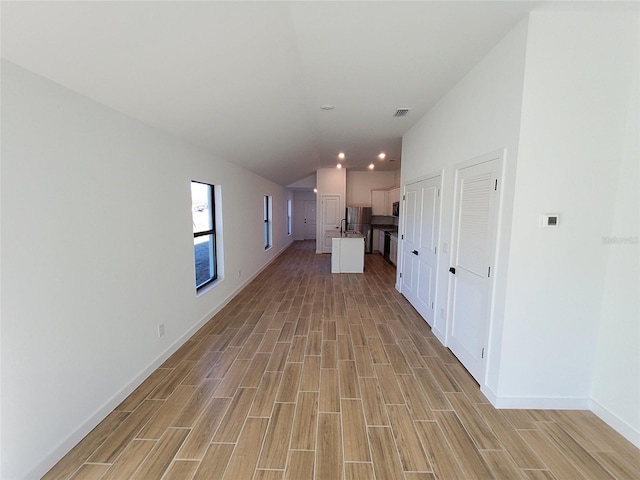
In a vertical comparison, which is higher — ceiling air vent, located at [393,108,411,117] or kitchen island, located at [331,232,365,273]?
ceiling air vent, located at [393,108,411,117]

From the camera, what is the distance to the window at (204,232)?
12.1ft

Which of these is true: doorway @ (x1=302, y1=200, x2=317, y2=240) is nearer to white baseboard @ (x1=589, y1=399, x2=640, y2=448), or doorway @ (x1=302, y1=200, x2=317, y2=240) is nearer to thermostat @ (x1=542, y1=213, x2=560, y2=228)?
thermostat @ (x1=542, y1=213, x2=560, y2=228)

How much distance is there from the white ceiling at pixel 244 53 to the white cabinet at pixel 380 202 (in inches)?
226

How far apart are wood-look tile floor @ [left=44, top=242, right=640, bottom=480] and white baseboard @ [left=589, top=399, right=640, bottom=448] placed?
57mm

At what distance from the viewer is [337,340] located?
3.29 metres

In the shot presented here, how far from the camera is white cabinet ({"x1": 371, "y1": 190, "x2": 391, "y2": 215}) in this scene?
9242mm

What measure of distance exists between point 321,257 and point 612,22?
7.35 m

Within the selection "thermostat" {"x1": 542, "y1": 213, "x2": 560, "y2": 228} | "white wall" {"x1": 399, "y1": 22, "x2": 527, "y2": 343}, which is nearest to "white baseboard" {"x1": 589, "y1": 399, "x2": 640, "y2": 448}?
"white wall" {"x1": 399, "y1": 22, "x2": 527, "y2": 343}

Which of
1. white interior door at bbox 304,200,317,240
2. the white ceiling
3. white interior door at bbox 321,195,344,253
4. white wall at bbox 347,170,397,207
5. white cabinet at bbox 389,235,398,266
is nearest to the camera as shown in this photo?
the white ceiling

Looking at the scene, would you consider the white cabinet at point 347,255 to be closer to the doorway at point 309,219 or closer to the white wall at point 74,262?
the white wall at point 74,262

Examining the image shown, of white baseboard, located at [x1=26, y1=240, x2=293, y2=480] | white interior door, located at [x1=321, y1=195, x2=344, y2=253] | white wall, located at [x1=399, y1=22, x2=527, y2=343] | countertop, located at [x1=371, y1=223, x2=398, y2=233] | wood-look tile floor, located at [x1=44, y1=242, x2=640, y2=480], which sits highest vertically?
white wall, located at [x1=399, y1=22, x2=527, y2=343]

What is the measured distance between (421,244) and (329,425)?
2845 millimetres

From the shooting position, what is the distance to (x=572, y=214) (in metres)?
2.00

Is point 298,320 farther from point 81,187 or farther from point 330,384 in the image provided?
point 81,187
